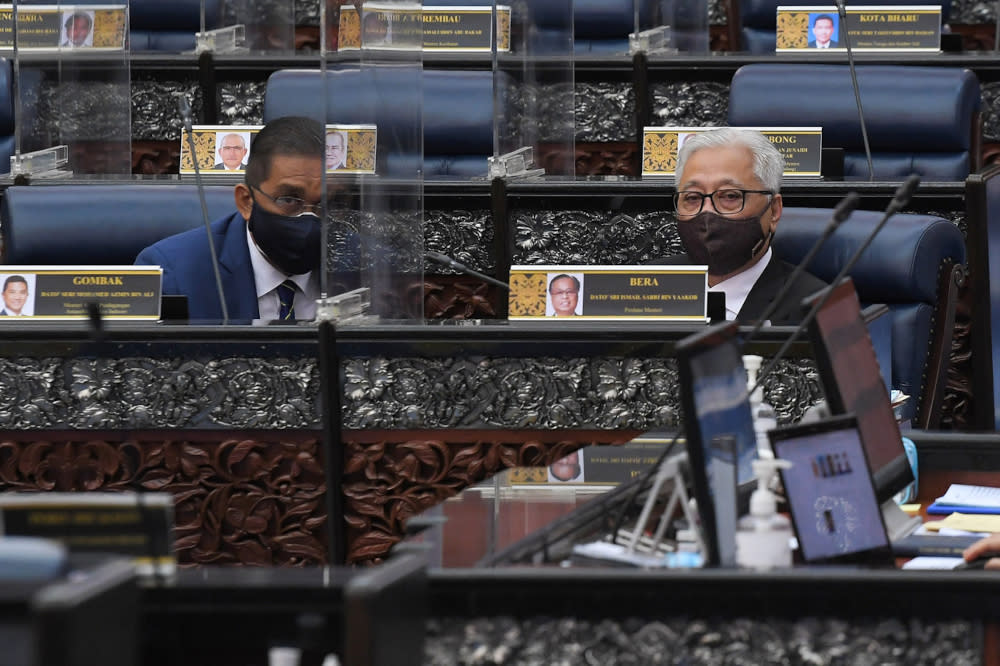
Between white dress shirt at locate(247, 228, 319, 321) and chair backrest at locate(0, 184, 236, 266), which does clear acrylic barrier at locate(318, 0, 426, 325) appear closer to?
white dress shirt at locate(247, 228, 319, 321)

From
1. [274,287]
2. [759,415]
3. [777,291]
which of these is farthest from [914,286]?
[759,415]

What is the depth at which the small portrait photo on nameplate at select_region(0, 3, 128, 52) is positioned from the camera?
259 inches

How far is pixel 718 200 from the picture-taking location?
4.39m

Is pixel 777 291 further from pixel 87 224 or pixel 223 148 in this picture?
pixel 223 148

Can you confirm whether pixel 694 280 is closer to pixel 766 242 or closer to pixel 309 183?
pixel 766 242

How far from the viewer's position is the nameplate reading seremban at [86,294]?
4172 millimetres

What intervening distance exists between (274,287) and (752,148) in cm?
119

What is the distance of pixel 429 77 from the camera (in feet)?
21.9

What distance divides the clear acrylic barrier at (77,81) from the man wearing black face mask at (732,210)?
2.80 meters

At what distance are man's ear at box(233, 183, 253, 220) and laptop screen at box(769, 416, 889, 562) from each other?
2.48m

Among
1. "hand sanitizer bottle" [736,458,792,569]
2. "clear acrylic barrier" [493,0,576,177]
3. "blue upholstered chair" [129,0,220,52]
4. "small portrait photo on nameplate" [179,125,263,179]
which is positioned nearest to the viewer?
"hand sanitizer bottle" [736,458,792,569]

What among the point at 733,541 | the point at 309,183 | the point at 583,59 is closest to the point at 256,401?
the point at 309,183

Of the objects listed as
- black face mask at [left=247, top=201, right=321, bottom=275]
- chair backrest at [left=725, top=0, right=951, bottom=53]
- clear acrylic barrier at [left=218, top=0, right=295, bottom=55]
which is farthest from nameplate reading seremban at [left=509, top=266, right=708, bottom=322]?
chair backrest at [left=725, top=0, right=951, bottom=53]

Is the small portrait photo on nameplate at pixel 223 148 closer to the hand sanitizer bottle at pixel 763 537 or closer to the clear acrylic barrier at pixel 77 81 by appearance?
the clear acrylic barrier at pixel 77 81
